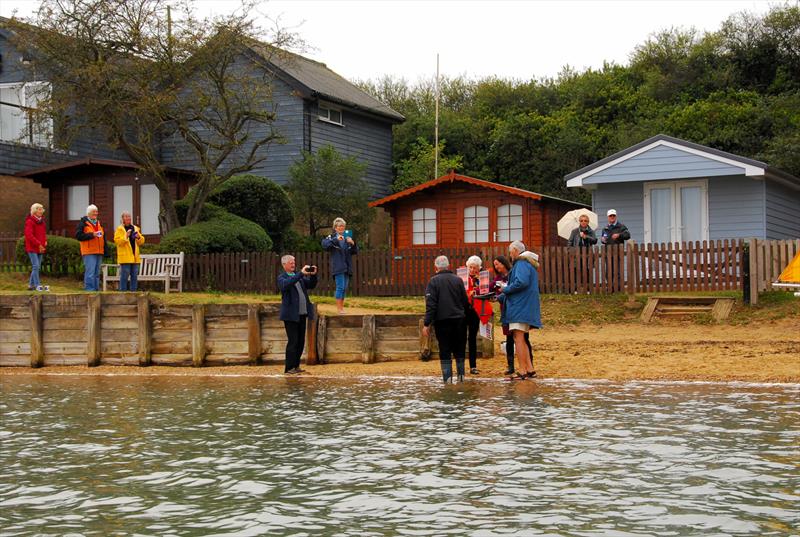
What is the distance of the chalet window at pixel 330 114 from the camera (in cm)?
4150

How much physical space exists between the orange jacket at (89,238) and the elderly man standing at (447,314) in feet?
31.3

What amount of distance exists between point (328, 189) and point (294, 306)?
20.4m

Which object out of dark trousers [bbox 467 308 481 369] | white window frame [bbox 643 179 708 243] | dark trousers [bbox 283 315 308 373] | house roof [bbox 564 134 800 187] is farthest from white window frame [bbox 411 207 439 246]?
dark trousers [bbox 467 308 481 369]

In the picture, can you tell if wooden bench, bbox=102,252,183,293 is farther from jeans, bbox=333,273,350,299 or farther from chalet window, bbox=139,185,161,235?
chalet window, bbox=139,185,161,235

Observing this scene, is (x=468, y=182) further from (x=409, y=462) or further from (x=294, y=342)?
(x=409, y=462)

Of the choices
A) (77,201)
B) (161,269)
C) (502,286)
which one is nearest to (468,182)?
(161,269)

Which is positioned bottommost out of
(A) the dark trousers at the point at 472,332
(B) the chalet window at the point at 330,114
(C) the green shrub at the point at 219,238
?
(A) the dark trousers at the point at 472,332

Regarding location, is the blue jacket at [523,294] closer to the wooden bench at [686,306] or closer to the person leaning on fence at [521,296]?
the person leaning on fence at [521,296]

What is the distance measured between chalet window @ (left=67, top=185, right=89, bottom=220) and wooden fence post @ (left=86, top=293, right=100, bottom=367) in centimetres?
1882

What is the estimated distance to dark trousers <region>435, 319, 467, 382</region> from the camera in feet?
53.5

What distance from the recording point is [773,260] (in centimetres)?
2331

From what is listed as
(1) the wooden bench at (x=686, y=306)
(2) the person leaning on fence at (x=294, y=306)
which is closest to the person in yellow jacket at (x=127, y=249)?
(2) the person leaning on fence at (x=294, y=306)

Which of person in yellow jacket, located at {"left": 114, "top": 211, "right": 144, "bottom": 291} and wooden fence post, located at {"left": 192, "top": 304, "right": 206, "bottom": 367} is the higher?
person in yellow jacket, located at {"left": 114, "top": 211, "right": 144, "bottom": 291}

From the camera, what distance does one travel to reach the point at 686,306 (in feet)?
77.9
